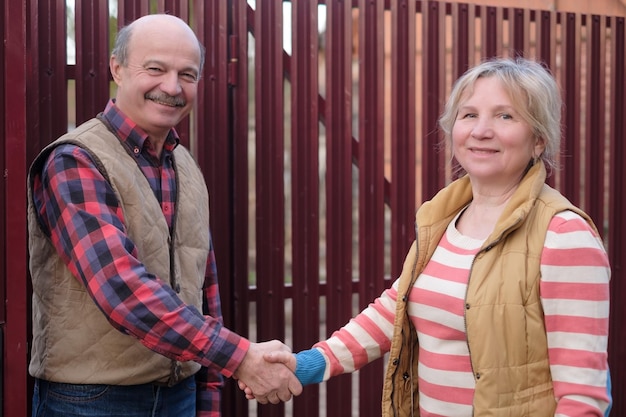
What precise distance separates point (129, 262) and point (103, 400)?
1.47ft

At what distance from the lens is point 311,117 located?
3.75 m

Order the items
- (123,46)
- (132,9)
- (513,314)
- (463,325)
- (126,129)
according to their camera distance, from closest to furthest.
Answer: (513,314)
(463,325)
(126,129)
(123,46)
(132,9)

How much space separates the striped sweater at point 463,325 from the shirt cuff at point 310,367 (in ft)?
0.04

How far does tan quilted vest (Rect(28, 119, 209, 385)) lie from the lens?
8.35 feet

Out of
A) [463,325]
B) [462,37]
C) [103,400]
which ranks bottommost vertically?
[103,400]

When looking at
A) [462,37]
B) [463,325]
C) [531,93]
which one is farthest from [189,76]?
[462,37]

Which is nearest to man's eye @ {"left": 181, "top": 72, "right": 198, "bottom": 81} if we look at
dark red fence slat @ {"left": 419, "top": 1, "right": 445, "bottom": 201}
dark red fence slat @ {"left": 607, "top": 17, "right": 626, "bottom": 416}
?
dark red fence slat @ {"left": 419, "top": 1, "right": 445, "bottom": 201}

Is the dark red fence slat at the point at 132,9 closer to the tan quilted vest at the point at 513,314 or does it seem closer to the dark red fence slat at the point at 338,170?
the dark red fence slat at the point at 338,170

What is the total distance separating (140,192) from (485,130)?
1079 millimetres

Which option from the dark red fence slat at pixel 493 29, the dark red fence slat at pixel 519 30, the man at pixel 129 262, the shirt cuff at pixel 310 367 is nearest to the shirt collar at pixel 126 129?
the man at pixel 129 262

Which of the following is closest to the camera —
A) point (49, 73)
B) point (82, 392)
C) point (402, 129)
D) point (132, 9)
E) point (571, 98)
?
point (82, 392)

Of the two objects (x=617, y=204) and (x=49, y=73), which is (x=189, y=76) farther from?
(x=617, y=204)

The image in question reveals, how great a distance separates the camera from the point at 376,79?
3850mm

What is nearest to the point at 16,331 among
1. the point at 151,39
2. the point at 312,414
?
the point at 151,39
